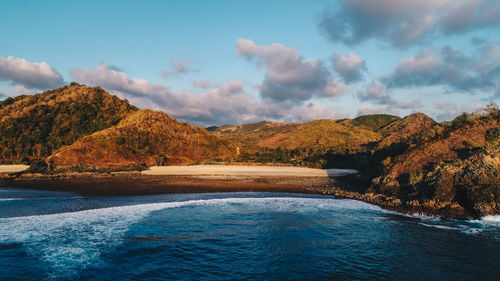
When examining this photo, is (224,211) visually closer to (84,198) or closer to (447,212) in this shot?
(84,198)

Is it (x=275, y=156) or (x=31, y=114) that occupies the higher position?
(x=31, y=114)

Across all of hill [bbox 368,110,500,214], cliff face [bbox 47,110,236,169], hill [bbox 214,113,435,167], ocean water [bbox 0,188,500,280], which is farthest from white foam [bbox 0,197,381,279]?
hill [bbox 214,113,435,167]

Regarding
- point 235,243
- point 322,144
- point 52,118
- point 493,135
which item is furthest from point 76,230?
point 322,144

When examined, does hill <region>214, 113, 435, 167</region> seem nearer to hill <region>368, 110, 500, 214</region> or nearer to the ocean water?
hill <region>368, 110, 500, 214</region>

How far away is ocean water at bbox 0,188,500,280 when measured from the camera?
11055mm

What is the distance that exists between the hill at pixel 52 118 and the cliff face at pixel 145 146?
54.4ft

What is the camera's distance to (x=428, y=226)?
59.9 ft

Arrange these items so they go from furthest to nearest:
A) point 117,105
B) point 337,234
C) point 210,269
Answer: point 117,105
point 337,234
point 210,269

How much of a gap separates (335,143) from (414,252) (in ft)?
362

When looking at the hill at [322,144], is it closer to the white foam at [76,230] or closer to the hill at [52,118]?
the white foam at [76,230]

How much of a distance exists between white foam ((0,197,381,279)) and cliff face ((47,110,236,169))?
44.4 meters

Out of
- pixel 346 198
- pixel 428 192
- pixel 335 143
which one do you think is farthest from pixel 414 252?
pixel 335 143

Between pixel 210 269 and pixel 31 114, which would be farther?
pixel 31 114

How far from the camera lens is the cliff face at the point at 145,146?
60.6m
